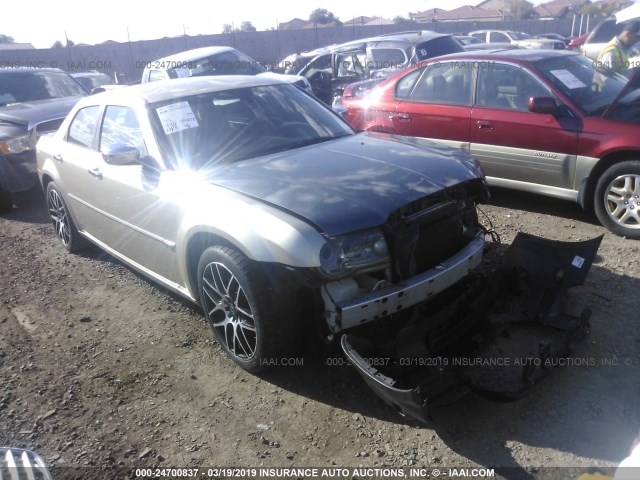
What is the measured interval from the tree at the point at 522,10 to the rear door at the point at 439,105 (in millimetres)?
52842

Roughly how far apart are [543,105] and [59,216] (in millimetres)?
4856

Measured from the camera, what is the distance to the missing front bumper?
8.70ft

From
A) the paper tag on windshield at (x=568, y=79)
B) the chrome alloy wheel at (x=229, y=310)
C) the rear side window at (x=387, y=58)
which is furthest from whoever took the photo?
the rear side window at (x=387, y=58)

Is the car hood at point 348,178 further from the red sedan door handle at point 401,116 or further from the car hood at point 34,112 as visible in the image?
the car hood at point 34,112

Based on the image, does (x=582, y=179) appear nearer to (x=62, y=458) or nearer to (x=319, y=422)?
(x=319, y=422)

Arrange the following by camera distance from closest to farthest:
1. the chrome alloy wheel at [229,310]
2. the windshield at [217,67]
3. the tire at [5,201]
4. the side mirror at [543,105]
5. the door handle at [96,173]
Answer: the chrome alloy wheel at [229,310]
the door handle at [96,173]
the side mirror at [543,105]
the tire at [5,201]
the windshield at [217,67]

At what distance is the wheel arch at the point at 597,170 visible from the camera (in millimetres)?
4585

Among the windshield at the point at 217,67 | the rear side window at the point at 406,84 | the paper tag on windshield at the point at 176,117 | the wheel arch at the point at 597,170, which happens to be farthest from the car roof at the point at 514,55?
the windshield at the point at 217,67

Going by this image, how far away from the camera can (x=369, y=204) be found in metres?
2.89

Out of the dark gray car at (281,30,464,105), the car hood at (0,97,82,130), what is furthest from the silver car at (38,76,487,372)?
the dark gray car at (281,30,464,105)

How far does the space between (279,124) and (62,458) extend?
261 cm

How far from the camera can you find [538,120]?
200 inches

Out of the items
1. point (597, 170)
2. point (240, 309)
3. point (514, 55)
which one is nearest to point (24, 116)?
point (240, 309)

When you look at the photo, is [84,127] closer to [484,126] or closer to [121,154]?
[121,154]
